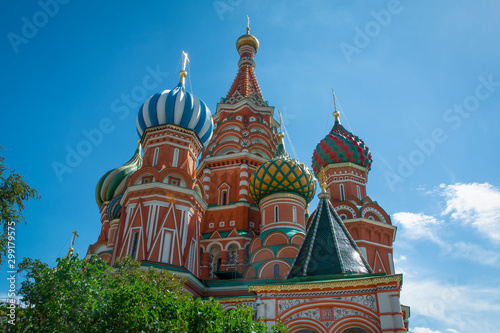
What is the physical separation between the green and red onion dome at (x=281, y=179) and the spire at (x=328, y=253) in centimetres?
649

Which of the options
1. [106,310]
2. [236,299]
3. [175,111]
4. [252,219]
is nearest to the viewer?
[106,310]

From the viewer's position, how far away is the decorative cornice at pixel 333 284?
911 centimetres

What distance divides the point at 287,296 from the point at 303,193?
9.24 metres

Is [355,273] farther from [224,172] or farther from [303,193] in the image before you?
[224,172]

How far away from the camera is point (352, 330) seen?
33.3 feet

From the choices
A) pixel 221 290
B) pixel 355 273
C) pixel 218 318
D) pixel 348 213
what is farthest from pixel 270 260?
pixel 218 318

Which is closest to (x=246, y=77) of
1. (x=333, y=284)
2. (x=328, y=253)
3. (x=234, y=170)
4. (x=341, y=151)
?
(x=234, y=170)

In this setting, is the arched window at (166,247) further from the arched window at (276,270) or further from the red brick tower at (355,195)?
the red brick tower at (355,195)

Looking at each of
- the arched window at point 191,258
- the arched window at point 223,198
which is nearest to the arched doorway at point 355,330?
the arched window at point 191,258

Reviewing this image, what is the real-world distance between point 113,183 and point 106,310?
1559 centimetres

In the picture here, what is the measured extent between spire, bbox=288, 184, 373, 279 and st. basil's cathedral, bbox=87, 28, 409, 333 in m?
0.03

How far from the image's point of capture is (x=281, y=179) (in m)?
18.2

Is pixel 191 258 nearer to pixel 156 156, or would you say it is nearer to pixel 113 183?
pixel 156 156

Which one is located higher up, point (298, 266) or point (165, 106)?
point (165, 106)
